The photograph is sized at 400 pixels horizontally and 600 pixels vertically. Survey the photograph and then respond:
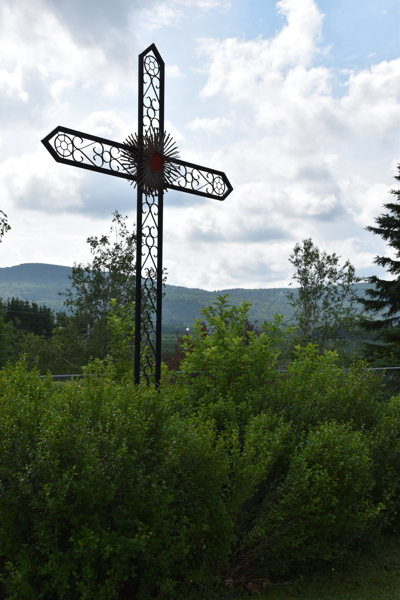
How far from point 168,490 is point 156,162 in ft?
10.7

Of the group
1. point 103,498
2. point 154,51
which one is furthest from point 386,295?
point 103,498

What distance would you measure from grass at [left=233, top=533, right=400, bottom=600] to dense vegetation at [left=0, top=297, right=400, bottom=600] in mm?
107

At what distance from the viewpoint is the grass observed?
3.47 meters

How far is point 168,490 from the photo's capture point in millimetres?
3068

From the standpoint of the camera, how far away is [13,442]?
2951 mm

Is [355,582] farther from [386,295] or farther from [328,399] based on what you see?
[386,295]

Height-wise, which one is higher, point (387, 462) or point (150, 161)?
point (150, 161)

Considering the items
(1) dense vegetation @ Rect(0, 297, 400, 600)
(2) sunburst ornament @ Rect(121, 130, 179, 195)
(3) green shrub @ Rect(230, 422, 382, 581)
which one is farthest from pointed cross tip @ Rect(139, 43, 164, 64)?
(3) green shrub @ Rect(230, 422, 382, 581)

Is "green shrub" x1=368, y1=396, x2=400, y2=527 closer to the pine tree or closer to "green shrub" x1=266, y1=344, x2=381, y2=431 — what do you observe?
"green shrub" x1=266, y1=344, x2=381, y2=431

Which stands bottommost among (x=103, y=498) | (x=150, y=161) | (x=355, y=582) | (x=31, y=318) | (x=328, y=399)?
(x=355, y=582)

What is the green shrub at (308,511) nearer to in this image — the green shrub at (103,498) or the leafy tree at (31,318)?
the green shrub at (103,498)

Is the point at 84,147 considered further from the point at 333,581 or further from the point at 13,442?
the point at 333,581

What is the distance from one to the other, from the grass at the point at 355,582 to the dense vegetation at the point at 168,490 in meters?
0.11

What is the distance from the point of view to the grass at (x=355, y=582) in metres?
3.47
